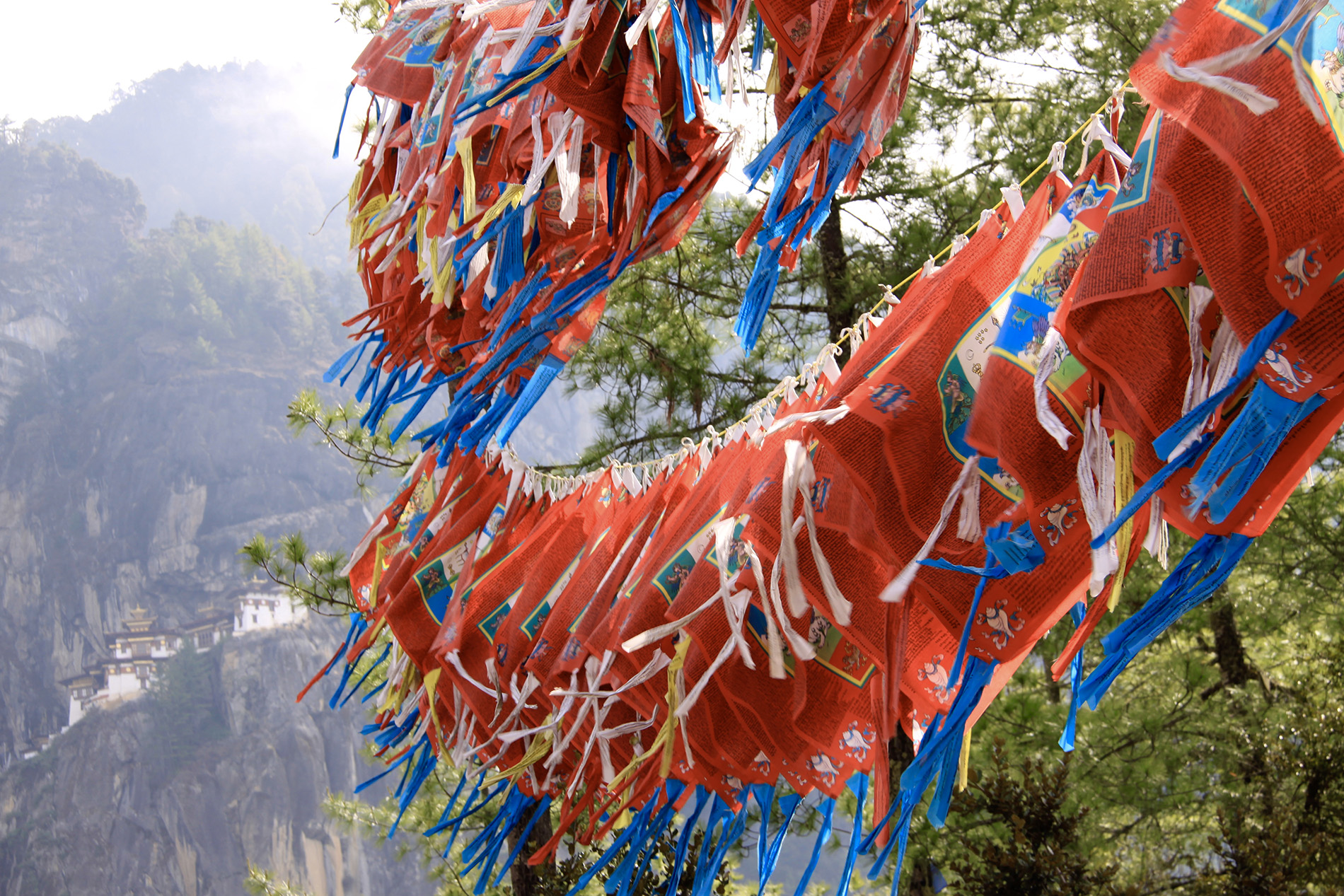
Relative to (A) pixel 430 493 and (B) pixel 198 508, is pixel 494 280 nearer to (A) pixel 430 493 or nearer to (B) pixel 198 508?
(A) pixel 430 493

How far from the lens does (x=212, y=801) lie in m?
9.55

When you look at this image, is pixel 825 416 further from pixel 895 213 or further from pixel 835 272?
pixel 895 213

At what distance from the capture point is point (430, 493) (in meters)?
1.30

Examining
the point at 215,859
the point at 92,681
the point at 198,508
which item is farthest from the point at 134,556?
the point at 215,859

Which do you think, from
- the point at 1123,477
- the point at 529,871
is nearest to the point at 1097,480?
the point at 1123,477

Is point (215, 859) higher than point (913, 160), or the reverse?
point (215, 859)

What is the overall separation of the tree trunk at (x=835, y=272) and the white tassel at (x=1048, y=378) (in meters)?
1.74

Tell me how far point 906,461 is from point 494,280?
61cm

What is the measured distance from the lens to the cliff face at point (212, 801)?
880cm

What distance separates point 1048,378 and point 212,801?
37.0 feet

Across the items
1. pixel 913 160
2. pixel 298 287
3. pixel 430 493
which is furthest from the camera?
pixel 298 287

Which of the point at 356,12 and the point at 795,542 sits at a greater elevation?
the point at 356,12

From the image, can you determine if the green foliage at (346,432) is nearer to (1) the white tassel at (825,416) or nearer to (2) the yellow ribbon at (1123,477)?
(1) the white tassel at (825,416)

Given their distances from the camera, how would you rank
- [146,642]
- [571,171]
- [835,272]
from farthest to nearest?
1. [146,642]
2. [835,272]
3. [571,171]
